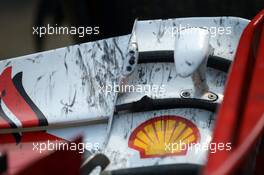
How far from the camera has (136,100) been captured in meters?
1.58

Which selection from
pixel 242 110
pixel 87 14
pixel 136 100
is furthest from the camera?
pixel 87 14

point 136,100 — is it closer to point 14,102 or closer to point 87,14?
point 14,102

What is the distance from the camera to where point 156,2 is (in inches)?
104

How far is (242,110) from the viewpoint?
1.25 meters

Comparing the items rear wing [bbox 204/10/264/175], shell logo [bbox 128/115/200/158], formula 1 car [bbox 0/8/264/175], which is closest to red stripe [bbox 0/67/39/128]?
formula 1 car [bbox 0/8/264/175]

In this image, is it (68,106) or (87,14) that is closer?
(68,106)

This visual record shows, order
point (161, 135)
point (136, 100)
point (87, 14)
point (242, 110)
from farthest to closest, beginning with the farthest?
point (87, 14), point (136, 100), point (161, 135), point (242, 110)

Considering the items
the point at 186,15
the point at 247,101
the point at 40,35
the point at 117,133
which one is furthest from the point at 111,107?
the point at 40,35

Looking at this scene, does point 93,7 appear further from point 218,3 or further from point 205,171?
point 205,171

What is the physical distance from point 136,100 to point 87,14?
133 centimetres

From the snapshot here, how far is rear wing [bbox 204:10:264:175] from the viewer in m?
1.04

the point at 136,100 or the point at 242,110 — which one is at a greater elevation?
the point at 242,110

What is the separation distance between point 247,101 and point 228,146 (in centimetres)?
17

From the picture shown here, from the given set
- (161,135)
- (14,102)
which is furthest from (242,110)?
(14,102)
